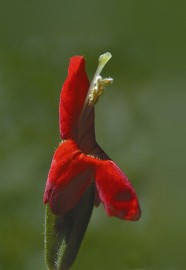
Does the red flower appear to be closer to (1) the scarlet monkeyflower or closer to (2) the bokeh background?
(1) the scarlet monkeyflower

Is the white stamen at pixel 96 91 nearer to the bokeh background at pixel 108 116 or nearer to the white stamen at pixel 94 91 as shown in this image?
the white stamen at pixel 94 91

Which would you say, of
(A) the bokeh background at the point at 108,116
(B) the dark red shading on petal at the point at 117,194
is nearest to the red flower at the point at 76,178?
(B) the dark red shading on petal at the point at 117,194

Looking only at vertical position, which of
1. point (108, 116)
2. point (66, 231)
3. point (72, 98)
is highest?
point (108, 116)

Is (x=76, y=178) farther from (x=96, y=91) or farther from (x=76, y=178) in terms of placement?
(x=96, y=91)

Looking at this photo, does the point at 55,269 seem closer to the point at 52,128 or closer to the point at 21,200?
the point at 21,200

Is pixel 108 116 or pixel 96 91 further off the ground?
pixel 108 116

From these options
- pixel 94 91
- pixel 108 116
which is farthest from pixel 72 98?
pixel 108 116
